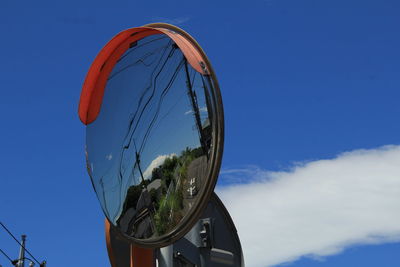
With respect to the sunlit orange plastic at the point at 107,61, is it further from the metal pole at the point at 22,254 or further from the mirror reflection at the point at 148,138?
the metal pole at the point at 22,254

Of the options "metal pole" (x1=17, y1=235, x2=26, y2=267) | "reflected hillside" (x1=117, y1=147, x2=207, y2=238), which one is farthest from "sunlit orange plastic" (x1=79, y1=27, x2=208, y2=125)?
"metal pole" (x1=17, y1=235, x2=26, y2=267)

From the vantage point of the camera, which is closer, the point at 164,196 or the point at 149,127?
the point at 164,196

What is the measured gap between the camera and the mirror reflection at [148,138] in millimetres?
5176

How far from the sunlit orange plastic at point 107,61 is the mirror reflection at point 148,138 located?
0.05 meters

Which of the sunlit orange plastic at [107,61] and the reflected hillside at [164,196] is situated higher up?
the sunlit orange plastic at [107,61]

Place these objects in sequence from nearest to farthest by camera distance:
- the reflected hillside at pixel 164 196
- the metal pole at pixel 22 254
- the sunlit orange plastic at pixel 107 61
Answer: the reflected hillside at pixel 164 196, the sunlit orange plastic at pixel 107 61, the metal pole at pixel 22 254

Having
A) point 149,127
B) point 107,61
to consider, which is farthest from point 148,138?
point 107,61

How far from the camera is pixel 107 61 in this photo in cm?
550

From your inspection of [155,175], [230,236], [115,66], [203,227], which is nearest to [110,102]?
[115,66]

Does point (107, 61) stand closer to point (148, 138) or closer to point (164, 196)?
point (148, 138)

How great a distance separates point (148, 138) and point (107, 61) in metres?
0.72

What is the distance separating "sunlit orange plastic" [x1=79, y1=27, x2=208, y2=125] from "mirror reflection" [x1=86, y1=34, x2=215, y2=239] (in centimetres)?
5

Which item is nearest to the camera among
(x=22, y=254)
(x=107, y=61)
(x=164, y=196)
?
(x=164, y=196)

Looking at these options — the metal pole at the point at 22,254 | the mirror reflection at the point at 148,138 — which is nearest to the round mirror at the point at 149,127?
the mirror reflection at the point at 148,138
